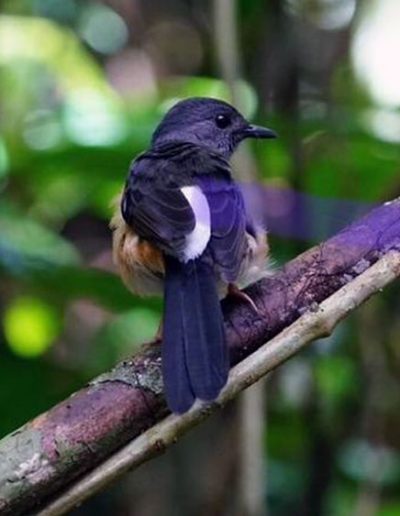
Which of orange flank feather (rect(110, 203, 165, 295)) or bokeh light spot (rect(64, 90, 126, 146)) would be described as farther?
bokeh light spot (rect(64, 90, 126, 146))

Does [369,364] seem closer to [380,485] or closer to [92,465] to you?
[380,485]

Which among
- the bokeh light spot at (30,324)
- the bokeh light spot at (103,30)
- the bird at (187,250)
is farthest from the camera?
the bokeh light spot at (103,30)

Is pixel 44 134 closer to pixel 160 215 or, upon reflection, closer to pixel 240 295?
pixel 160 215

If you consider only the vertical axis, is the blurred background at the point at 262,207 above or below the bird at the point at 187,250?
below

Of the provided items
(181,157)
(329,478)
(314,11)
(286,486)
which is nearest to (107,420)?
(181,157)

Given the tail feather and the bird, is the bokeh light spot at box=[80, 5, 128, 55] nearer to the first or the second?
the bird

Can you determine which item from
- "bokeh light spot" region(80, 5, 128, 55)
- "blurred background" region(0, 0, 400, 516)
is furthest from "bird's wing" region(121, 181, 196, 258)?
"bokeh light spot" region(80, 5, 128, 55)

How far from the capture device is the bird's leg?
2.66 metres

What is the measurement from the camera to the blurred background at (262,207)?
4.04 m

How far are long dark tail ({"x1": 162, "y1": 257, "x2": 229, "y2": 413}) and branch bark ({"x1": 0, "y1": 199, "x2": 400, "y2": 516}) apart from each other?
0.03m

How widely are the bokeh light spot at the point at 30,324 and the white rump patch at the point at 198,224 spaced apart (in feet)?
4.89

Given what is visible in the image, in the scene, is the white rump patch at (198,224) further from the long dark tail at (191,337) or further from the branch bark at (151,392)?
the branch bark at (151,392)

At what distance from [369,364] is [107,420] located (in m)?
2.38

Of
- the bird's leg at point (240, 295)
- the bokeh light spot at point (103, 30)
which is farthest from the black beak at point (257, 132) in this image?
the bokeh light spot at point (103, 30)
